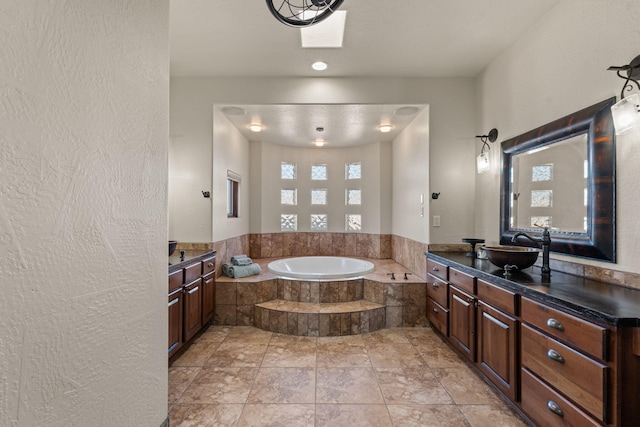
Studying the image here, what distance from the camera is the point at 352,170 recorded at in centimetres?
531

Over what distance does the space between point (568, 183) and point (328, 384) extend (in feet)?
7.47

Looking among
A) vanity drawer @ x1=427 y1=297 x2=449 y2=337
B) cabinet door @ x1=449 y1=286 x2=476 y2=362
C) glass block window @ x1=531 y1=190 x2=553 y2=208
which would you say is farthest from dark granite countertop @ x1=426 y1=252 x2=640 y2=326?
vanity drawer @ x1=427 y1=297 x2=449 y2=337

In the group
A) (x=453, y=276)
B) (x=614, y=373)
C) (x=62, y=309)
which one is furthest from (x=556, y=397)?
(x=62, y=309)

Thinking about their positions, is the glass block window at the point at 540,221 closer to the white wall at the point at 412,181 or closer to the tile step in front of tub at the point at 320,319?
the white wall at the point at 412,181

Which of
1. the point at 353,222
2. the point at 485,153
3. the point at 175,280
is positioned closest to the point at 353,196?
the point at 353,222

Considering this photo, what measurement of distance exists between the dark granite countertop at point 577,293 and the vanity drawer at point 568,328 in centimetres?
4

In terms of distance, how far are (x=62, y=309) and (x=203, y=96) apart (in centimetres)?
303

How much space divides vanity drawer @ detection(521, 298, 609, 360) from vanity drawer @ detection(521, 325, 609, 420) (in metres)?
0.04

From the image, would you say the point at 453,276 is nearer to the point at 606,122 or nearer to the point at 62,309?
the point at 606,122

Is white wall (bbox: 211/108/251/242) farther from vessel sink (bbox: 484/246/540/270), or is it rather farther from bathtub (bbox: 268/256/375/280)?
A: vessel sink (bbox: 484/246/540/270)

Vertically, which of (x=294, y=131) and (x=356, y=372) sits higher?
(x=294, y=131)

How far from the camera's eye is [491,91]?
296 cm

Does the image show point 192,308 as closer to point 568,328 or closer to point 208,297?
point 208,297

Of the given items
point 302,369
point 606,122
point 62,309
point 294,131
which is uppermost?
point 294,131
